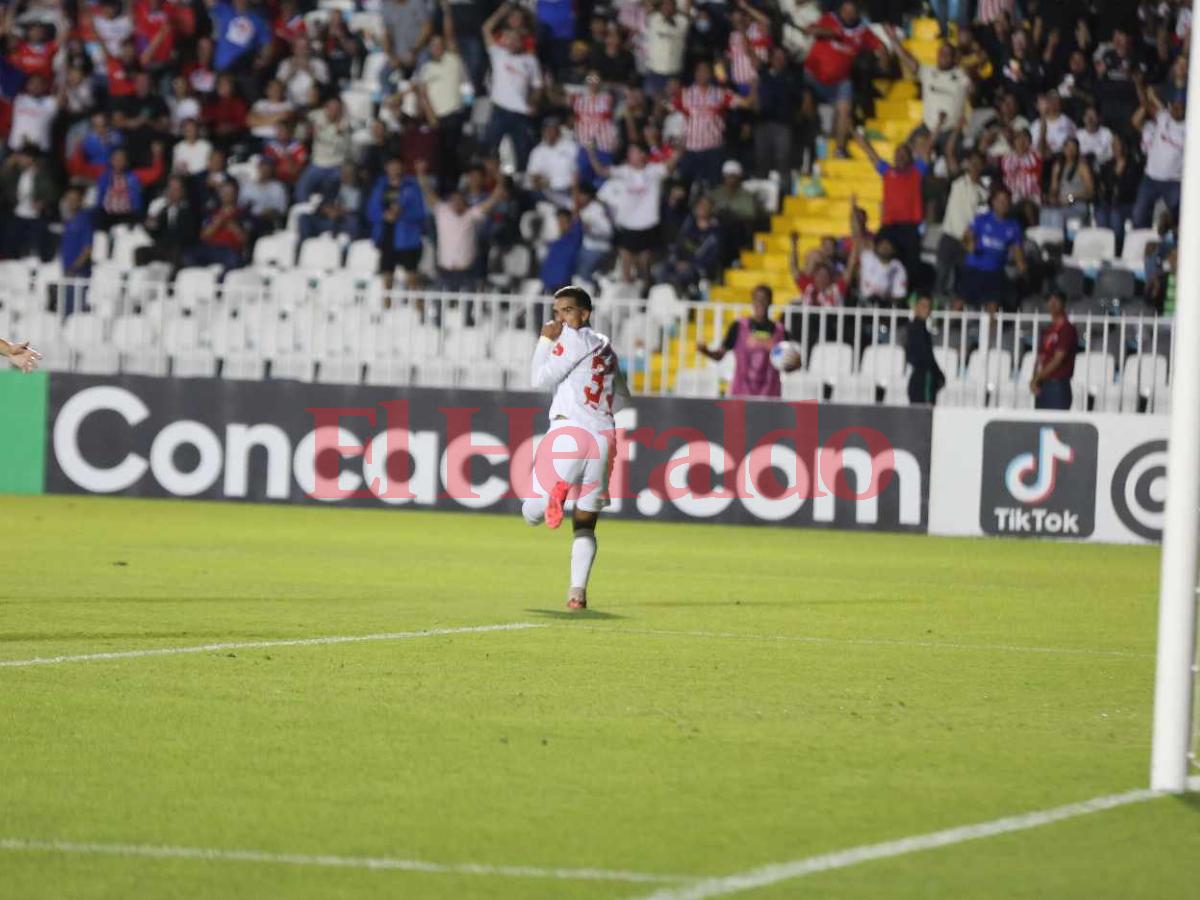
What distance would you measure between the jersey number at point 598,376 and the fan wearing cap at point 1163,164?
1166cm

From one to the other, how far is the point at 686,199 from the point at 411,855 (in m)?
20.0

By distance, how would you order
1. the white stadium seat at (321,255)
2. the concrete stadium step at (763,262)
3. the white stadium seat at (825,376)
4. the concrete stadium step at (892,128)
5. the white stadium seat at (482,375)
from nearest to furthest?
the white stadium seat at (825,376), the white stadium seat at (482,375), the concrete stadium step at (763,262), the white stadium seat at (321,255), the concrete stadium step at (892,128)

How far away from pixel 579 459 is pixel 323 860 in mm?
7957

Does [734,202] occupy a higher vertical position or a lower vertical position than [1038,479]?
higher

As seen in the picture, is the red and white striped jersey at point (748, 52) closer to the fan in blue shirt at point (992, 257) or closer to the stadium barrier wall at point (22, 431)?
the fan in blue shirt at point (992, 257)

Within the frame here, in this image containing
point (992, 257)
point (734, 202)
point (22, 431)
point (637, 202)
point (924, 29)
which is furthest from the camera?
point (924, 29)

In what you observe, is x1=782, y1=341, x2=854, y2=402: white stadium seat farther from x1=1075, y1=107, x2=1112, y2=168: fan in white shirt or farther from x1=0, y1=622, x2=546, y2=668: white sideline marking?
x1=0, y1=622, x2=546, y2=668: white sideline marking

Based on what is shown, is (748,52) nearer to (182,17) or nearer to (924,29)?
(924,29)

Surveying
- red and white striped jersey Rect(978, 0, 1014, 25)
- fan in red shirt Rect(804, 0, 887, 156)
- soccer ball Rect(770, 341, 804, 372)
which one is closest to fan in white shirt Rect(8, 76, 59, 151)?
fan in red shirt Rect(804, 0, 887, 156)

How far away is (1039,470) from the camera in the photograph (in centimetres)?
2228

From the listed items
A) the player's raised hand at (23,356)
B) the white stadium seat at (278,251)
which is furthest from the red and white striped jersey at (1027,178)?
the player's raised hand at (23,356)

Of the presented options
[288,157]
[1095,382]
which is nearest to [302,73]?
[288,157]

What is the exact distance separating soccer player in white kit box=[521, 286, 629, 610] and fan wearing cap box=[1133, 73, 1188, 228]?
38.4 feet

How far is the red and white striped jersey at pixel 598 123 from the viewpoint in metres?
26.6
